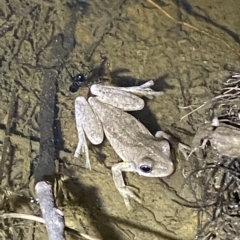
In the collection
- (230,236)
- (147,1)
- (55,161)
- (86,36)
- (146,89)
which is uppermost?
(147,1)

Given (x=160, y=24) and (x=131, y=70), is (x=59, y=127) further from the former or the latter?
(x=160, y=24)

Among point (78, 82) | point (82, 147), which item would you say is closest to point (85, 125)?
point (82, 147)

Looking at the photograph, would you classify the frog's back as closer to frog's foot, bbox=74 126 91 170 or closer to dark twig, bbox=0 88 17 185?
frog's foot, bbox=74 126 91 170

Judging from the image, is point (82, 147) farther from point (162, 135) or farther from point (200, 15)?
point (200, 15)

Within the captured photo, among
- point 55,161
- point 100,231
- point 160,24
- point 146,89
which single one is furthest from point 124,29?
point 100,231

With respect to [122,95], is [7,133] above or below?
below

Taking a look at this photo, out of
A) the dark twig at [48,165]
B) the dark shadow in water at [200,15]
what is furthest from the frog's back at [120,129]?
the dark shadow in water at [200,15]
